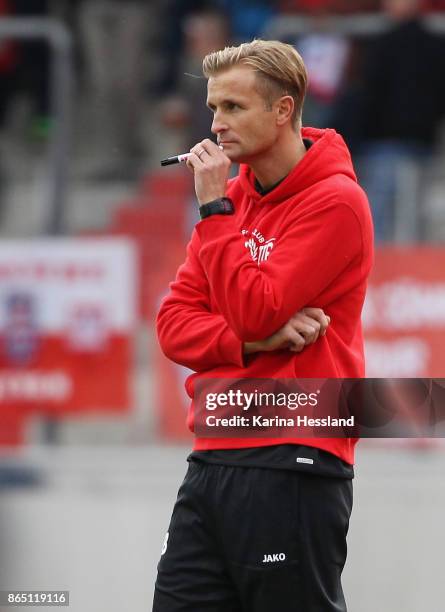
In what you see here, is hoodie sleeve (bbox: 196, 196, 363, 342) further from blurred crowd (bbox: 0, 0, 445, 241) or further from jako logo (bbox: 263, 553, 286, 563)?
blurred crowd (bbox: 0, 0, 445, 241)

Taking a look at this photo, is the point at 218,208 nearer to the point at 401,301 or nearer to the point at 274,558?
the point at 274,558

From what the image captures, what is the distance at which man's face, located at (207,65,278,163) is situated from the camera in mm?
3574

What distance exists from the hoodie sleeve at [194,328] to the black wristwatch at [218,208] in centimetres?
19

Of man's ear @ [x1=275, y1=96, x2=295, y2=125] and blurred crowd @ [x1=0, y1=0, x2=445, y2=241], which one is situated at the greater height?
blurred crowd @ [x1=0, y1=0, x2=445, y2=241]

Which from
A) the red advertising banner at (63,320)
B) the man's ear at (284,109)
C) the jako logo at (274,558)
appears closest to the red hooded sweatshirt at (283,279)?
the man's ear at (284,109)

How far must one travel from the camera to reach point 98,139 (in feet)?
29.4

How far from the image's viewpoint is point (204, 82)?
8.38 meters

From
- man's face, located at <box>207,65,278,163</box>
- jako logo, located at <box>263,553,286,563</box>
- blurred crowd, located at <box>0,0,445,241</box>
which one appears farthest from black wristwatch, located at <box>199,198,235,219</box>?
blurred crowd, located at <box>0,0,445,241</box>

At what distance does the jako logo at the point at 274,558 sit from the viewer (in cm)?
357

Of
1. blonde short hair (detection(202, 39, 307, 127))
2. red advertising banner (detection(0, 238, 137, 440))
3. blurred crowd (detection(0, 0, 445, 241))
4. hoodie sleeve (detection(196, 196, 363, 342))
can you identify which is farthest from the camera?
blurred crowd (detection(0, 0, 445, 241))

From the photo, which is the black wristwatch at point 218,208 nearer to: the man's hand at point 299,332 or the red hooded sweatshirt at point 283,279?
the red hooded sweatshirt at point 283,279

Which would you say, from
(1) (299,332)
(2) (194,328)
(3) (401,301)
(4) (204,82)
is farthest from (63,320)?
(1) (299,332)

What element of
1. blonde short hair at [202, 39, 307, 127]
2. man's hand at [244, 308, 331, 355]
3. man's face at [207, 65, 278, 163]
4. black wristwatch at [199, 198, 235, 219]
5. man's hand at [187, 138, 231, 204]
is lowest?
man's hand at [244, 308, 331, 355]

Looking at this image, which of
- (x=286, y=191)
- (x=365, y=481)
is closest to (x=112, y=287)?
(x=365, y=481)
